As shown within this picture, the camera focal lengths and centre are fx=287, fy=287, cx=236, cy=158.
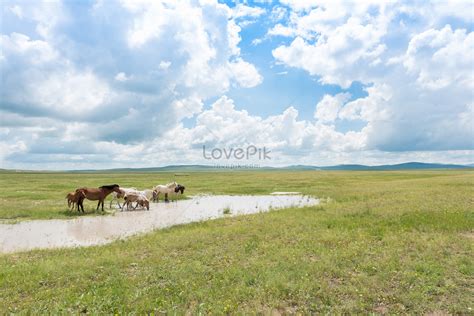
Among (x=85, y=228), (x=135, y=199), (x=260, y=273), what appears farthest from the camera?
(x=135, y=199)

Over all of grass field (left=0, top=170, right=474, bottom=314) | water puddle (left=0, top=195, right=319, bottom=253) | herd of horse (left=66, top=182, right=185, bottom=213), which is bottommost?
water puddle (left=0, top=195, right=319, bottom=253)

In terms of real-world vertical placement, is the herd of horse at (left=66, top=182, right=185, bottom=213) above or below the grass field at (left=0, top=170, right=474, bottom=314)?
above

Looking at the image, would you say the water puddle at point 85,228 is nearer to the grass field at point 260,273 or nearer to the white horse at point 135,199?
the white horse at point 135,199

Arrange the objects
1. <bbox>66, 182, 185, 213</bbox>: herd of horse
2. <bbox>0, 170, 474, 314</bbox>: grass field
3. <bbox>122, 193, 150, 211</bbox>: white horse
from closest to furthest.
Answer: <bbox>0, 170, 474, 314</bbox>: grass field, <bbox>66, 182, 185, 213</bbox>: herd of horse, <bbox>122, 193, 150, 211</bbox>: white horse

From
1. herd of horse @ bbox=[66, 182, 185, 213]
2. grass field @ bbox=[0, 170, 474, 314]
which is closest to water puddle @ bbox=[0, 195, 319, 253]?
herd of horse @ bbox=[66, 182, 185, 213]

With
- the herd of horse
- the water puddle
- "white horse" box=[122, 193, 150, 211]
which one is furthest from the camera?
"white horse" box=[122, 193, 150, 211]

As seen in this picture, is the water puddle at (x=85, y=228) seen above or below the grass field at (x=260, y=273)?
below

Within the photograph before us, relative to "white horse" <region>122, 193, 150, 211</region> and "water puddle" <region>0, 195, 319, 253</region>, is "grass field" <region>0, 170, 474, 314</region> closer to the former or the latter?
"water puddle" <region>0, 195, 319, 253</region>

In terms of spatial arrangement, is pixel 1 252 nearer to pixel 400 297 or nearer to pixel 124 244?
pixel 124 244

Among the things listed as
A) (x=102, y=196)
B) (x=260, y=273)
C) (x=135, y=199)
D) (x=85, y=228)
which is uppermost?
(x=102, y=196)

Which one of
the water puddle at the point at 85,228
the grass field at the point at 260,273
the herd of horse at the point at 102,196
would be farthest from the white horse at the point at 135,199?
the grass field at the point at 260,273

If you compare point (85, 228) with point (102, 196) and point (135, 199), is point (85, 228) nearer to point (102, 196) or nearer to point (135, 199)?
point (102, 196)

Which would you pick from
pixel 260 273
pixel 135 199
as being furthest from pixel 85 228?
pixel 260 273

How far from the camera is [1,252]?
12438 mm
